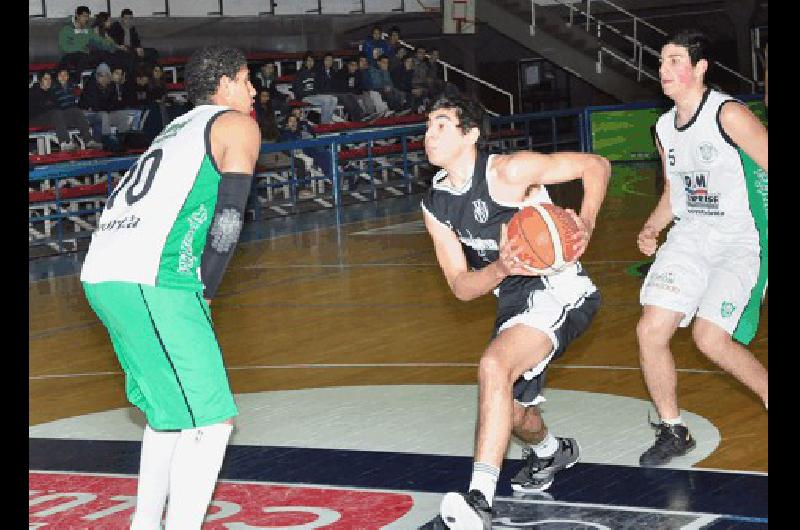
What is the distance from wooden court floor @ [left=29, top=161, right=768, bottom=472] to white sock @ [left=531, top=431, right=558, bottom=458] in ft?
2.38

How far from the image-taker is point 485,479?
5.36 meters

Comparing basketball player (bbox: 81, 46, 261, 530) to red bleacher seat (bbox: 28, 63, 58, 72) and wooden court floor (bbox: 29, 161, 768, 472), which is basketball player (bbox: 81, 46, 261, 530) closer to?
wooden court floor (bbox: 29, 161, 768, 472)

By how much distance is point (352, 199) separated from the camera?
22875 mm

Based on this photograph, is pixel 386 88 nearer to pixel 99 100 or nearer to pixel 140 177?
pixel 99 100

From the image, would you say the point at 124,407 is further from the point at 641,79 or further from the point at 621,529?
the point at 641,79

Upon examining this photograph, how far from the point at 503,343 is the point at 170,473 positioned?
148cm

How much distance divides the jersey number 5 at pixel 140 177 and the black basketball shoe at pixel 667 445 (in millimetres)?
2735

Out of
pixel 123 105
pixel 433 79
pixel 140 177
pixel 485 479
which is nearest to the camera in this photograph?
pixel 140 177

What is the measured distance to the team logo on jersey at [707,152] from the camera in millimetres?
6383

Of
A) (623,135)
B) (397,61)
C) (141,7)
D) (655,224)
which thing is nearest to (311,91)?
Answer: (397,61)

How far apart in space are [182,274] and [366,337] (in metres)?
5.41

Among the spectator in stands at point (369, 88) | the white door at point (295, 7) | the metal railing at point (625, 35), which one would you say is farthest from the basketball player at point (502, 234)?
the white door at point (295, 7)

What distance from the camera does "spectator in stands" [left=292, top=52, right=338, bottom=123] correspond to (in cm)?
2419
